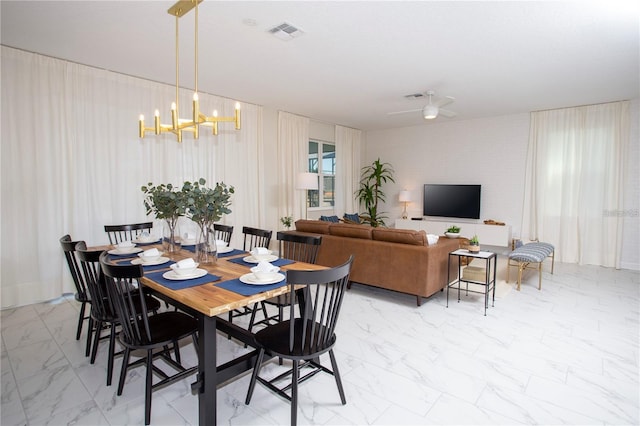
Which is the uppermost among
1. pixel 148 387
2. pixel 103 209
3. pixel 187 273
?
pixel 103 209

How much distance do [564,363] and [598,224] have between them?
451 cm

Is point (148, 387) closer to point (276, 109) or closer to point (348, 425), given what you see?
point (348, 425)

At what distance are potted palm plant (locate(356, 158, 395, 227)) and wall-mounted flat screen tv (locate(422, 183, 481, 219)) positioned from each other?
1088 mm

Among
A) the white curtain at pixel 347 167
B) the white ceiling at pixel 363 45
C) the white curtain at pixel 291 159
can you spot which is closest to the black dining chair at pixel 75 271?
the white ceiling at pixel 363 45

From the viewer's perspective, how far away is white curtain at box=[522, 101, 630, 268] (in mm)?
5809

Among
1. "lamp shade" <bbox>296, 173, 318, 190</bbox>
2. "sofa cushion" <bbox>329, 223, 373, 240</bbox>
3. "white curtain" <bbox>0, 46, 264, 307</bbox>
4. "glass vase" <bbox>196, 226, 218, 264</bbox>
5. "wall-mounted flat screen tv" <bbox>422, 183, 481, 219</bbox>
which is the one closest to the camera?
"glass vase" <bbox>196, 226, 218, 264</bbox>

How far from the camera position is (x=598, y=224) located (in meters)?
5.98

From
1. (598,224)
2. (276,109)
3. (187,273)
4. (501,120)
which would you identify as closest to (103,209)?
(187,273)

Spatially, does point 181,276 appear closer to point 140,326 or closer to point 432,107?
point 140,326

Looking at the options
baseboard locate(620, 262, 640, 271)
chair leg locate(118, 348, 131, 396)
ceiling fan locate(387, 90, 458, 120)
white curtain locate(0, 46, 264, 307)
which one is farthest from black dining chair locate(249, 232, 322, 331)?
baseboard locate(620, 262, 640, 271)

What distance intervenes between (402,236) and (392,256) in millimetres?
258

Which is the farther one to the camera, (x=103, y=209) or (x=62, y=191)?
(x=103, y=209)

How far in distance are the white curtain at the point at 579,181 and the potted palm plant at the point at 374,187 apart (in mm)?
3103

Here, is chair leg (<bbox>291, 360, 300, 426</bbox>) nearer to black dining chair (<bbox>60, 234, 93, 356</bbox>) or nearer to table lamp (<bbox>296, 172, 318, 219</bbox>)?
black dining chair (<bbox>60, 234, 93, 356</bbox>)
